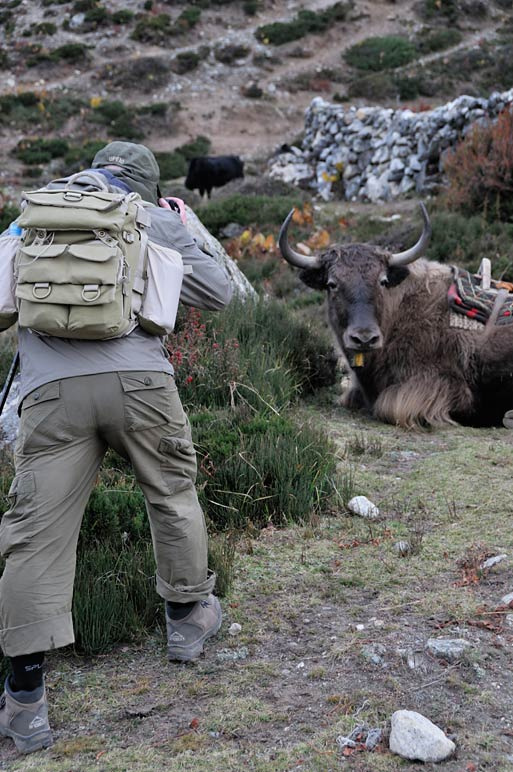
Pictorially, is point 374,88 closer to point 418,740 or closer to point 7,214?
point 7,214

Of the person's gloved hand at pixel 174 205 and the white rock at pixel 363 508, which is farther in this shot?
the white rock at pixel 363 508

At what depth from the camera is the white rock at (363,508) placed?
4.57 m

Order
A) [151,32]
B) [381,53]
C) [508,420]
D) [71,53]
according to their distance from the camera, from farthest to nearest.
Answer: [151,32] → [71,53] → [381,53] → [508,420]

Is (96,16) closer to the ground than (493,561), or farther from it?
closer to the ground

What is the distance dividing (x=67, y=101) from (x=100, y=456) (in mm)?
27773

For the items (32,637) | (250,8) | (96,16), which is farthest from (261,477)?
(250,8)

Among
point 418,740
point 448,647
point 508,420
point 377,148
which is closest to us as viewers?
point 418,740

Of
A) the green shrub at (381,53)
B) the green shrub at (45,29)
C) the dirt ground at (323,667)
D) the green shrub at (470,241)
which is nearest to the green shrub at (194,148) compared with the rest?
the green shrub at (381,53)

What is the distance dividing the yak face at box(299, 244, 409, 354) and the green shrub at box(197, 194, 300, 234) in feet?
23.2

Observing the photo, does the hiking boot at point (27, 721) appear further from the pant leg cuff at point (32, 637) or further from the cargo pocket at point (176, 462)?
the cargo pocket at point (176, 462)

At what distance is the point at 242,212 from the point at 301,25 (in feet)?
74.6

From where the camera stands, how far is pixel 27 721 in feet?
8.99

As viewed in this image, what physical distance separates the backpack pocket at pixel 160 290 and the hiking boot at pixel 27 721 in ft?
4.26

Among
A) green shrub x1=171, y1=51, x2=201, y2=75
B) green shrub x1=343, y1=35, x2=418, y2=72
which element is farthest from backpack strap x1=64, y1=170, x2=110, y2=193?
green shrub x1=171, y1=51, x2=201, y2=75
